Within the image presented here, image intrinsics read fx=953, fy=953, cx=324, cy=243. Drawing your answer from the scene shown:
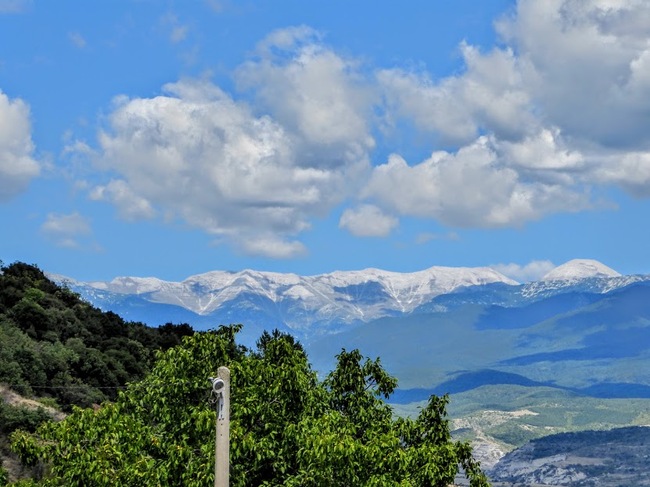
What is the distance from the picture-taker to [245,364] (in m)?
30.2

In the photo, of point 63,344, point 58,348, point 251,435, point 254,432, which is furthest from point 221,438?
point 63,344

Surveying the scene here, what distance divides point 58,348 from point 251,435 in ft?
171

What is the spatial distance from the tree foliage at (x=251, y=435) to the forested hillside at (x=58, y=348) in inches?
899

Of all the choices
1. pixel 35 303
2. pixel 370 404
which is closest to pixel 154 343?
pixel 35 303

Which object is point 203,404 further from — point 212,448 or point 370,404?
point 370,404

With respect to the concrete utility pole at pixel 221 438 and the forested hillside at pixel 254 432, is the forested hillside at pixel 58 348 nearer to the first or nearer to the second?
the forested hillside at pixel 254 432

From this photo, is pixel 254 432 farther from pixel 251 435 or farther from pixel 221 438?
pixel 221 438

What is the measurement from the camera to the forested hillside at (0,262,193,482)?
208 feet

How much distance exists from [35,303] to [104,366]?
34.9 ft

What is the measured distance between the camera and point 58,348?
248 ft

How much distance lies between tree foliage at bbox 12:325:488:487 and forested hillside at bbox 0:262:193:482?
22823 mm

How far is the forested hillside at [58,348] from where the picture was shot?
63.3 metres

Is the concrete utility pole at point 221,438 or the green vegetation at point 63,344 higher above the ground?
the green vegetation at point 63,344

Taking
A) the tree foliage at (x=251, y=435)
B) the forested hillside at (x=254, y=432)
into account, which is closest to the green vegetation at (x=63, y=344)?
the forested hillside at (x=254, y=432)
